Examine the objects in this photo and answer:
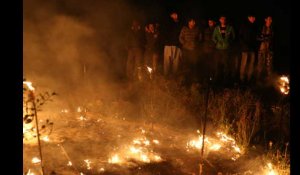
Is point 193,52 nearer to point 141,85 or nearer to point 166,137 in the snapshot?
point 141,85

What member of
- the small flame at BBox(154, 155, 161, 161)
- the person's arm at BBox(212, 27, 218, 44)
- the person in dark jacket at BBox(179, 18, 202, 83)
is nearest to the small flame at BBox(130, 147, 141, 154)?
the small flame at BBox(154, 155, 161, 161)

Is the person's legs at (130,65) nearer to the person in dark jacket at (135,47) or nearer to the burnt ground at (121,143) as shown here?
the person in dark jacket at (135,47)

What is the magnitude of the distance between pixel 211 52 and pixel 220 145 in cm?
439

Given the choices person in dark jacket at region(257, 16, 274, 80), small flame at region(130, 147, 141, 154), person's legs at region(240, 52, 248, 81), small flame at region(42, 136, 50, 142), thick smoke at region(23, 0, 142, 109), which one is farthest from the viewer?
thick smoke at region(23, 0, 142, 109)

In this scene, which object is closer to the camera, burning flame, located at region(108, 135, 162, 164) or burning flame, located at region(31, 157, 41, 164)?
burning flame, located at region(31, 157, 41, 164)

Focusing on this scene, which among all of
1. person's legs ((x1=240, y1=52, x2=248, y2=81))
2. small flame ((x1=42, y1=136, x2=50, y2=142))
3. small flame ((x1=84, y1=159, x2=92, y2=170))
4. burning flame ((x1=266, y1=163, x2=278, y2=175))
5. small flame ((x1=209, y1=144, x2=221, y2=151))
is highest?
person's legs ((x1=240, y1=52, x2=248, y2=81))

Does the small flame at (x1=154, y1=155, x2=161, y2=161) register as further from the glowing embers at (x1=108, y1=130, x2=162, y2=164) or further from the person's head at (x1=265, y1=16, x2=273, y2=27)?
the person's head at (x1=265, y1=16, x2=273, y2=27)

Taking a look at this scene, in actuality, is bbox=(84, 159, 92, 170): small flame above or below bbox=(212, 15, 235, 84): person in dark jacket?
below

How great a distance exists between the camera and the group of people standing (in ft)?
37.3

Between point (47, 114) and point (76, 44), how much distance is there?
14.3ft

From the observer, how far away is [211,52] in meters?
11.7

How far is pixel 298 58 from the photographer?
3188 mm

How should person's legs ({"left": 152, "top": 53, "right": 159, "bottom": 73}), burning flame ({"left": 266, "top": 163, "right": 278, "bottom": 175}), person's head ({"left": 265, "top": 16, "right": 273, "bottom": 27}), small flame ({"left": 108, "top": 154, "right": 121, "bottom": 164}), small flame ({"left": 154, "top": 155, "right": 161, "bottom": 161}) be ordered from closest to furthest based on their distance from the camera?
1. burning flame ({"left": 266, "top": 163, "right": 278, "bottom": 175})
2. small flame ({"left": 108, "top": 154, "right": 121, "bottom": 164})
3. small flame ({"left": 154, "top": 155, "right": 161, "bottom": 161})
4. person's head ({"left": 265, "top": 16, "right": 273, "bottom": 27})
5. person's legs ({"left": 152, "top": 53, "right": 159, "bottom": 73})

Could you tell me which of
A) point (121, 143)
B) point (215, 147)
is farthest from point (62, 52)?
point (215, 147)
